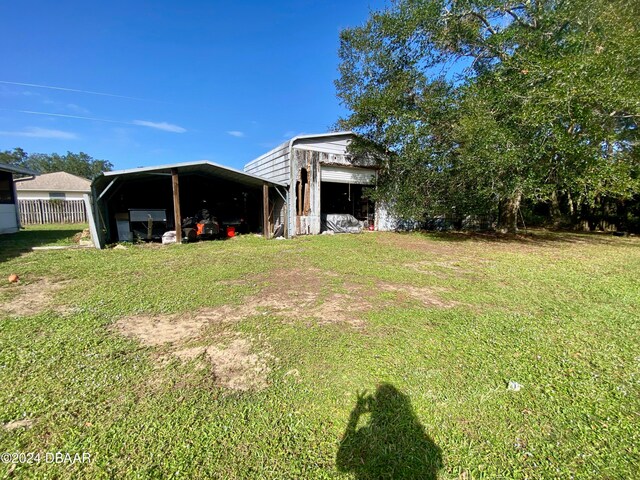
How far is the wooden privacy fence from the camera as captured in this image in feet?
58.7

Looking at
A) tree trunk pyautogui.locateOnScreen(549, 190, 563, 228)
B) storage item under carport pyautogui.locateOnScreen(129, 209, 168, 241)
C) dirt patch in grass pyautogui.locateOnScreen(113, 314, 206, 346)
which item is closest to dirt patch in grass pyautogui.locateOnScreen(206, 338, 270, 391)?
dirt patch in grass pyautogui.locateOnScreen(113, 314, 206, 346)

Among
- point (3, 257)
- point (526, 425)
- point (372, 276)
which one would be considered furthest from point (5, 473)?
point (3, 257)

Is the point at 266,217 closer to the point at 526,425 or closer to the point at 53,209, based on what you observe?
the point at 526,425

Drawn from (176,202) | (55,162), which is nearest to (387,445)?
(176,202)

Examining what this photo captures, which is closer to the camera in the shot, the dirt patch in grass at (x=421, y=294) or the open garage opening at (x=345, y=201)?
the dirt patch in grass at (x=421, y=294)

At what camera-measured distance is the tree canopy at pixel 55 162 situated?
5960cm

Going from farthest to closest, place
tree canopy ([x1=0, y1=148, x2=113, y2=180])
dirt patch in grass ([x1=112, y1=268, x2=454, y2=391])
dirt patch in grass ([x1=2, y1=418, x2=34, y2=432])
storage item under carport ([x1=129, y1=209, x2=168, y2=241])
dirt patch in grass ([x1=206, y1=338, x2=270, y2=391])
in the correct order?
1. tree canopy ([x1=0, y1=148, x2=113, y2=180])
2. storage item under carport ([x1=129, y1=209, x2=168, y2=241])
3. dirt patch in grass ([x1=112, y1=268, x2=454, y2=391])
4. dirt patch in grass ([x1=206, y1=338, x2=270, y2=391])
5. dirt patch in grass ([x1=2, y1=418, x2=34, y2=432])

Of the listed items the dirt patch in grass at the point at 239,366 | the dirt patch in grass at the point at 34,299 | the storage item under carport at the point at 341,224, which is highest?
the storage item under carport at the point at 341,224

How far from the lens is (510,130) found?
784cm

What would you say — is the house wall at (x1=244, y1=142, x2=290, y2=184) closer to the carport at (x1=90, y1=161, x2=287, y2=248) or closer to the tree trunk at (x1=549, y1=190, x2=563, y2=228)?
the carport at (x1=90, y1=161, x2=287, y2=248)

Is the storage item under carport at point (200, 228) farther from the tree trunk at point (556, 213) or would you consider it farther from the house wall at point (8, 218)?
the tree trunk at point (556, 213)

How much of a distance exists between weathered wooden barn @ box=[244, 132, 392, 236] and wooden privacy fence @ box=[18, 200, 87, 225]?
15.6 meters

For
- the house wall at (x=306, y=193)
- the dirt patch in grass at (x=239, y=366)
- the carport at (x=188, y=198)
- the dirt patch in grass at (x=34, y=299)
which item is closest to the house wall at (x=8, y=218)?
the carport at (x=188, y=198)

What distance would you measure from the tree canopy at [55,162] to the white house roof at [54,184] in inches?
1778
